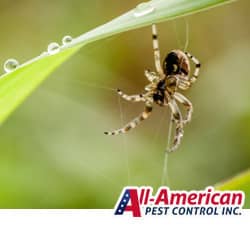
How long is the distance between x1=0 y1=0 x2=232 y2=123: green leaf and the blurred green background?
38 cm

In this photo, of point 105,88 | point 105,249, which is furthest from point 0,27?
point 105,249

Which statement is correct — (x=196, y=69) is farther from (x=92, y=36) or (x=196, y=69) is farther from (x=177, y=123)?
(x=92, y=36)

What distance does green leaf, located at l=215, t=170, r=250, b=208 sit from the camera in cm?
84

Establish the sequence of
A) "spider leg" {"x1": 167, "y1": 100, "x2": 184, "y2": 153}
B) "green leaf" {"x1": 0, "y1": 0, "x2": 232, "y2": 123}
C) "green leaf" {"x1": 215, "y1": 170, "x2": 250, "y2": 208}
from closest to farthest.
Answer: "green leaf" {"x1": 0, "y1": 0, "x2": 232, "y2": 123} < "green leaf" {"x1": 215, "y1": 170, "x2": 250, "y2": 208} < "spider leg" {"x1": 167, "y1": 100, "x2": 184, "y2": 153}

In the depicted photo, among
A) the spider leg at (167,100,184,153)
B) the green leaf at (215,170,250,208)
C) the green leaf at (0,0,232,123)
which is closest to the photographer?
the green leaf at (0,0,232,123)

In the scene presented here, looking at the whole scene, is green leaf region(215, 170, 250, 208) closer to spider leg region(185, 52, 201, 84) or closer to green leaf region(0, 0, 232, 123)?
spider leg region(185, 52, 201, 84)

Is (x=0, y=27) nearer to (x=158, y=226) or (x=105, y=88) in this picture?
(x=105, y=88)

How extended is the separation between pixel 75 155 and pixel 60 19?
26cm

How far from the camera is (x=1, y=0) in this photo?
91 centimetres

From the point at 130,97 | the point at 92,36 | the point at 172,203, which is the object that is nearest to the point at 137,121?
the point at 130,97

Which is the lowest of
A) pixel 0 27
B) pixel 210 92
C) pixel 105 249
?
pixel 105 249

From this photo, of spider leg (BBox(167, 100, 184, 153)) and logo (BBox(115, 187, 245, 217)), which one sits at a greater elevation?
spider leg (BBox(167, 100, 184, 153))

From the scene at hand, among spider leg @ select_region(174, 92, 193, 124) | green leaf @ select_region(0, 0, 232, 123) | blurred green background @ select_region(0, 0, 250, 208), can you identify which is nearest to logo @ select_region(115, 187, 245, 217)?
blurred green background @ select_region(0, 0, 250, 208)

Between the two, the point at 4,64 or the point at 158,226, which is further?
the point at 158,226
